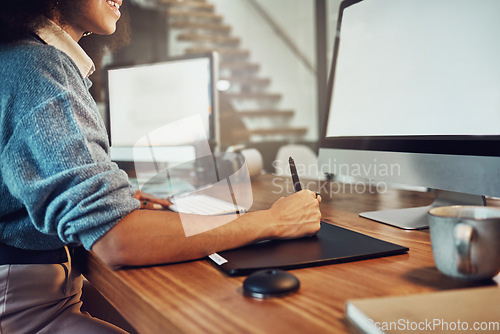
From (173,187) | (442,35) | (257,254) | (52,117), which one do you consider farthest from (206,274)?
(173,187)

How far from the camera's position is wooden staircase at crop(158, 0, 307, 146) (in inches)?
188

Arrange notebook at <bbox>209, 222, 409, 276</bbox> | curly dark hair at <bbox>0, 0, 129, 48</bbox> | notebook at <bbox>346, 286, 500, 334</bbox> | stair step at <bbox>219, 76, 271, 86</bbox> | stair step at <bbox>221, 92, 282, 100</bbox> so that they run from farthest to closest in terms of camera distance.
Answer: stair step at <bbox>219, 76, 271, 86</bbox> → stair step at <bbox>221, 92, 282, 100</bbox> → curly dark hair at <bbox>0, 0, 129, 48</bbox> → notebook at <bbox>209, 222, 409, 276</bbox> → notebook at <bbox>346, 286, 500, 334</bbox>

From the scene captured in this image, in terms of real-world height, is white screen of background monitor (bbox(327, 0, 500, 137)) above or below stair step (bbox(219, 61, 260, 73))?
below

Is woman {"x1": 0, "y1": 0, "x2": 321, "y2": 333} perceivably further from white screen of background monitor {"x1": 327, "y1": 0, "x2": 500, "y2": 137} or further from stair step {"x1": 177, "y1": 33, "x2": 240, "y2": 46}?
stair step {"x1": 177, "y1": 33, "x2": 240, "y2": 46}

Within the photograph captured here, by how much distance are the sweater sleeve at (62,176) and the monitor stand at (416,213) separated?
20.4 inches

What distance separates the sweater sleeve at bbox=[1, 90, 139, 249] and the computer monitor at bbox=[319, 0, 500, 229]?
54 centimetres

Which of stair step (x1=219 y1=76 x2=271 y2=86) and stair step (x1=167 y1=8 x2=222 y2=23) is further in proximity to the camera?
stair step (x1=219 y1=76 x2=271 y2=86)

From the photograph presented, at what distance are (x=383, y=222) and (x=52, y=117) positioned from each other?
2.07 ft

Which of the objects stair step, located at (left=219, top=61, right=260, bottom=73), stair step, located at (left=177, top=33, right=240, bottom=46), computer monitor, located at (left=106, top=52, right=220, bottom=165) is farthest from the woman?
stair step, located at (left=219, top=61, right=260, bottom=73)

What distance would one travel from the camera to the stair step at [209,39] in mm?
4766

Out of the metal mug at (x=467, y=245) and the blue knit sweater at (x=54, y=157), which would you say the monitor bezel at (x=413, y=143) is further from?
the blue knit sweater at (x=54, y=157)

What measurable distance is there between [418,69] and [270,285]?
594 millimetres

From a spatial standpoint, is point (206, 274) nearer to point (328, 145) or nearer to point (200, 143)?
point (328, 145)

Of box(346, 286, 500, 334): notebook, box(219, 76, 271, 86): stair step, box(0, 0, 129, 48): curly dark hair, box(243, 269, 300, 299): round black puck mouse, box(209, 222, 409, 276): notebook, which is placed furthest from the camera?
box(219, 76, 271, 86): stair step
